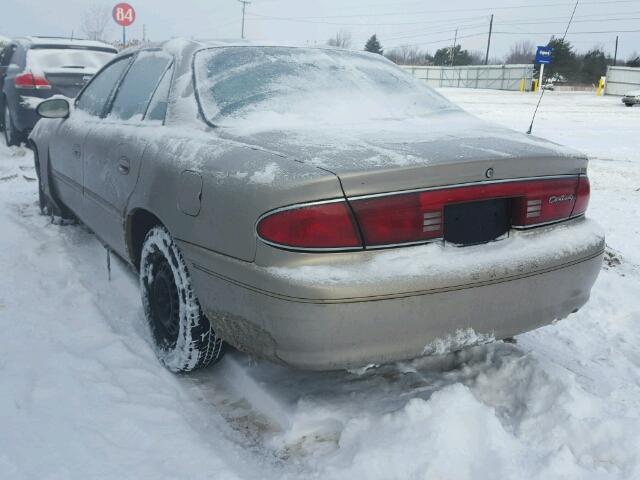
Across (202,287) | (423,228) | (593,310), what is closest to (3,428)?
(202,287)

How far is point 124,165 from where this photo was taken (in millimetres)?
2977

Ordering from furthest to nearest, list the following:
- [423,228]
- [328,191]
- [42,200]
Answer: [42,200], [423,228], [328,191]

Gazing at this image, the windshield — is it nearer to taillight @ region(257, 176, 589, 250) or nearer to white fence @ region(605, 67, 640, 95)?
taillight @ region(257, 176, 589, 250)

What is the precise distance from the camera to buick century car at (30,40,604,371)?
1.94m

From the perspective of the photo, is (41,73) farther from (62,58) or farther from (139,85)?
(139,85)

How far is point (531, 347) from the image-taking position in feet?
10.0

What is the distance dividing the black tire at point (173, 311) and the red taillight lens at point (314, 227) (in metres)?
0.67

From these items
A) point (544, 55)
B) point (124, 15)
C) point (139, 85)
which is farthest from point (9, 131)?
point (124, 15)

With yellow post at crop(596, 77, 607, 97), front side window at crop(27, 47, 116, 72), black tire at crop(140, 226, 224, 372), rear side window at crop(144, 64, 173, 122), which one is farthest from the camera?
yellow post at crop(596, 77, 607, 97)

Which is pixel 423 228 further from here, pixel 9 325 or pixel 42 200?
pixel 42 200

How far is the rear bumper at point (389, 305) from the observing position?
191 cm

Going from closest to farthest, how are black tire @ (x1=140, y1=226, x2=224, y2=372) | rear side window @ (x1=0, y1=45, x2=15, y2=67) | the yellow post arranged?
black tire @ (x1=140, y1=226, x2=224, y2=372) < rear side window @ (x1=0, y1=45, x2=15, y2=67) < the yellow post

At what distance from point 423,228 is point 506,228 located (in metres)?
0.41

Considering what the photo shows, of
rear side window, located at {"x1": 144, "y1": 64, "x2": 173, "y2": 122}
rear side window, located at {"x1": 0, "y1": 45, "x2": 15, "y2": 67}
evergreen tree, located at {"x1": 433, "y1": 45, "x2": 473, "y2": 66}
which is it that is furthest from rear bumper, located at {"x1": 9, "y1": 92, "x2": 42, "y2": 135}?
evergreen tree, located at {"x1": 433, "y1": 45, "x2": 473, "y2": 66}
